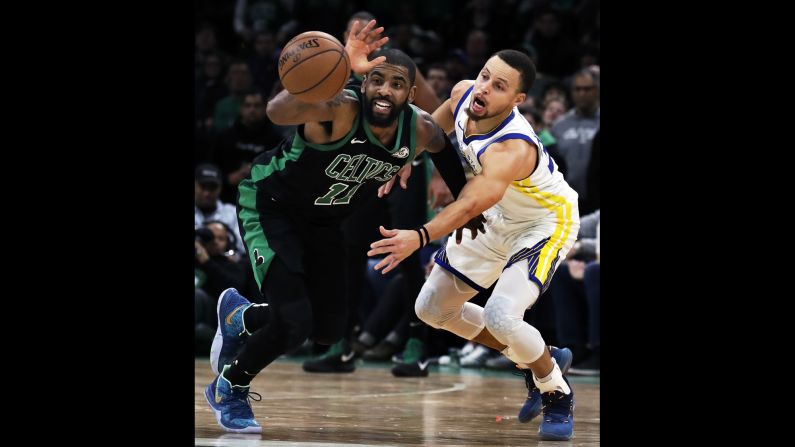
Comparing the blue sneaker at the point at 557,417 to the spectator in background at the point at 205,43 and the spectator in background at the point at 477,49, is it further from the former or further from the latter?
the spectator in background at the point at 205,43

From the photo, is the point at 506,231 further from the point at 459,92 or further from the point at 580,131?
the point at 580,131

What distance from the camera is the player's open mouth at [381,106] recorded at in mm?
5629

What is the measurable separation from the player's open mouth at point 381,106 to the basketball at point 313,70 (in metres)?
0.37

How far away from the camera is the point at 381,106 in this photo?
5633 millimetres

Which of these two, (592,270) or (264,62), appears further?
(264,62)

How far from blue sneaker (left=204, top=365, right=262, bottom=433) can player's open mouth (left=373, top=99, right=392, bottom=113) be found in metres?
1.58

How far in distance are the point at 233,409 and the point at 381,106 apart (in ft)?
5.60

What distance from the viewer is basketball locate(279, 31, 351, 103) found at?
17.0 feet

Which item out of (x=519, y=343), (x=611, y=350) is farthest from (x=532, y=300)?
(x=611, y=350)

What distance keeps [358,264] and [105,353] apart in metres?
5.87

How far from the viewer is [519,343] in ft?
19.4

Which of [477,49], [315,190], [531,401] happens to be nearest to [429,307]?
[531,401]

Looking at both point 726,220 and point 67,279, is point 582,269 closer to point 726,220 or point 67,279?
point 726,220

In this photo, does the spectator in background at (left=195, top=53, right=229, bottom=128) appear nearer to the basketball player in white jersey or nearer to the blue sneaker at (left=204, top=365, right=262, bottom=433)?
the basketball player in white jersey
